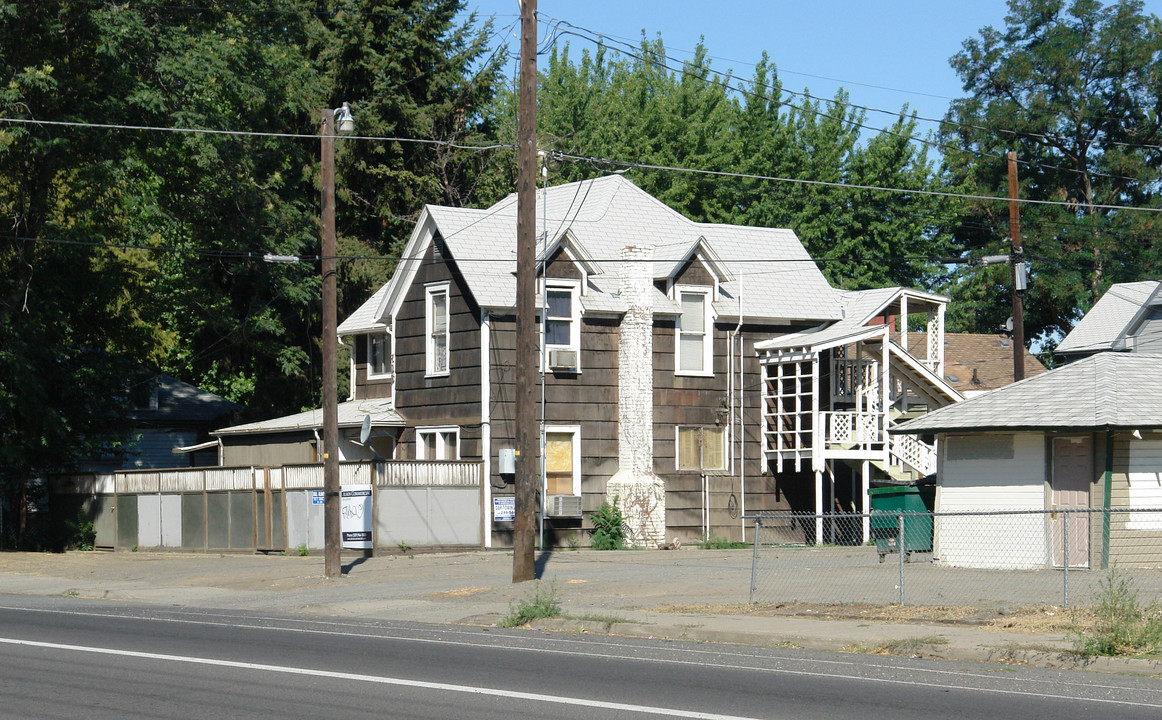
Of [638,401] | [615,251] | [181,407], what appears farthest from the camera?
[181,407]

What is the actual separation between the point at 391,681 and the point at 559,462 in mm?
19772

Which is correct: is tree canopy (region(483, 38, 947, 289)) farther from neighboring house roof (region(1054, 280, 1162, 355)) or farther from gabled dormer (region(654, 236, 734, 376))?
gabled dormer (region(654, 236, 734, 376))

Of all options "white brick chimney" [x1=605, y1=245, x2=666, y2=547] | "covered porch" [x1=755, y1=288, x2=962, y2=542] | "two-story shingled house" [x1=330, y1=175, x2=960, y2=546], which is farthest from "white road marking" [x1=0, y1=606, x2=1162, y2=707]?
"covered porch" [x1=755, y1=288, x2=962, y2=542]

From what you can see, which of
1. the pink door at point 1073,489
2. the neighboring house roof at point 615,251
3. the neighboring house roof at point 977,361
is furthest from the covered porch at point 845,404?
the neighboring house roof at point 977,361

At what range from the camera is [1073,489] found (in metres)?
24.3

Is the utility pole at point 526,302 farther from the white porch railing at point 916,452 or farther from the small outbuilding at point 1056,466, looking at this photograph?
the white porch railing at point 916,452

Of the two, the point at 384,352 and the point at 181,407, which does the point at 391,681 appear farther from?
the point at 181,407

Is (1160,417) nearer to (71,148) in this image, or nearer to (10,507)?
(71,148)

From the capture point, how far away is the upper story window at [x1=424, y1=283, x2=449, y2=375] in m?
32.0

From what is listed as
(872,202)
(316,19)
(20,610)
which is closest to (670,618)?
(20,610)

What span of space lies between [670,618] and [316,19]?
115ft

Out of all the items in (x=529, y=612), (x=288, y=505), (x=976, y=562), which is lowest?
(x=976, y=562)

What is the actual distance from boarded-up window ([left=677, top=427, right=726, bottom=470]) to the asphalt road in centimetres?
1726

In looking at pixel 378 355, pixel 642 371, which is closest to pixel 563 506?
pixel 642 371
